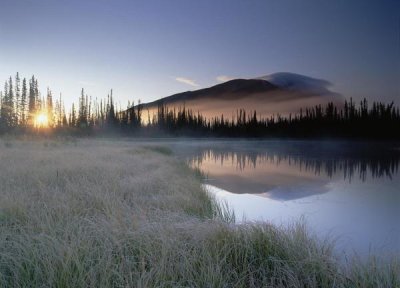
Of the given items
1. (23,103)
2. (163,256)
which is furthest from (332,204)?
(23,103)

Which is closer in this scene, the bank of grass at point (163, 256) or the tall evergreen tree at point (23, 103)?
the bank of grass at point (163, 256)

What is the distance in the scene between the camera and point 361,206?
9.41 metres

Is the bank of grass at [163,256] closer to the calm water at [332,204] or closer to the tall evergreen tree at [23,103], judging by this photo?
the calm water at [332,204]

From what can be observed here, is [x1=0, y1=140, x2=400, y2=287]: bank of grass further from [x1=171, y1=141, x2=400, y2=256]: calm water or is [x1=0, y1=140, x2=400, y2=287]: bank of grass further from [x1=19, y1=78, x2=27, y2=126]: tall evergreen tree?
[x1=19, y1=78, x2=27, y2=126]: tall evergreen tree

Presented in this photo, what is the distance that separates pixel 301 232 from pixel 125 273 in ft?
8.97

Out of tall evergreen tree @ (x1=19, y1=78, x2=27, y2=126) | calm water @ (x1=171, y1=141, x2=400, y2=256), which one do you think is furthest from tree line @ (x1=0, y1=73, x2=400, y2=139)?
calm water @ (x1=171, y1=141, x2=400, y2=256)

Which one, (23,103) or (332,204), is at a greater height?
(23,103)

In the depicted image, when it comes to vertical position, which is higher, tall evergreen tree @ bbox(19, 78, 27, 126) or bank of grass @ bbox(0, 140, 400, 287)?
tall evergreen tree @ bbox(19, 78, 27, 126)

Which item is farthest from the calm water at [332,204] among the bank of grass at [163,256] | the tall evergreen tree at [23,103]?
the tall evergreen tree at [23,103]

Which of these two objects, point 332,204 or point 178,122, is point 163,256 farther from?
point 178,122

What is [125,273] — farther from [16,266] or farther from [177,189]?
[177,189]

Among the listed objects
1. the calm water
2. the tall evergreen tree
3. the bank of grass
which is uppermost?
the tall evergreen tree

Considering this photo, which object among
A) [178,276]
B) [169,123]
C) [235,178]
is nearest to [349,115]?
[169,123]

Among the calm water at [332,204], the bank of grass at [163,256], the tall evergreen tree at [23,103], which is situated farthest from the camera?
the tall evergreen tree at [23,103]
